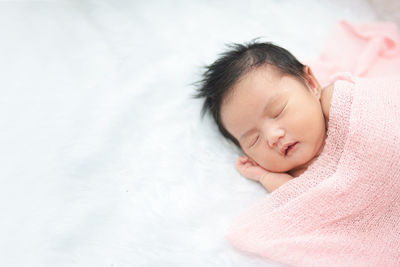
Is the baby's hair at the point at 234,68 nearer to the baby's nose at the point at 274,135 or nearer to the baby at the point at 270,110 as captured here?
the baby at the point at 270,110

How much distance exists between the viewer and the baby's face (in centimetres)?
114

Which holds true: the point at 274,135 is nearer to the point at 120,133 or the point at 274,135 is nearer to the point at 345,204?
the point at 345,204

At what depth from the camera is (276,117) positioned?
1.16 m

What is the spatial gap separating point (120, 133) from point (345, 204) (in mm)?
633

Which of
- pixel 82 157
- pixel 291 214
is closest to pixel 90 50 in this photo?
pixel 82 157

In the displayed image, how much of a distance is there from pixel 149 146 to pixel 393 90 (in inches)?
26.7

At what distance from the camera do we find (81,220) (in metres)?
1.07

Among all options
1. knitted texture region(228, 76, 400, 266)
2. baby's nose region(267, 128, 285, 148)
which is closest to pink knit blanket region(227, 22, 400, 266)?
knitted texture region(228, 76, 400, 266)

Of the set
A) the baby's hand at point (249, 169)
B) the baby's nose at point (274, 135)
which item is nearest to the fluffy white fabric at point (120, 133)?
the baby's hand at point (249, 169)

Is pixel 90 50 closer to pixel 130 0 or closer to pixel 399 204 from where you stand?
pixel 130 0

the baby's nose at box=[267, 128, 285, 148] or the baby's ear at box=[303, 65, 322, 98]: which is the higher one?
the baby's ear at box=[303, 65, 322, 98]

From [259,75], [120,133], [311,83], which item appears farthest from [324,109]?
[120,133]

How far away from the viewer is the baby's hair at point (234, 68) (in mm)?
1195

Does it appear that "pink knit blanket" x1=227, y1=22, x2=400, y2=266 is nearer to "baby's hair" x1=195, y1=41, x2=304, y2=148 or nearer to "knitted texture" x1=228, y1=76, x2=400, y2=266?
"knitted texture" x1=228, y1=76, x2=400, y2=266
